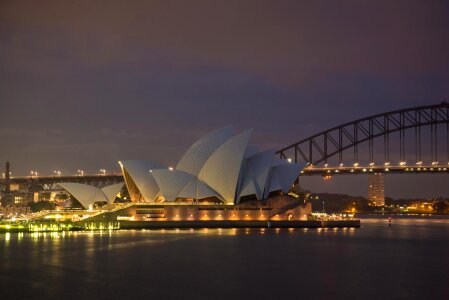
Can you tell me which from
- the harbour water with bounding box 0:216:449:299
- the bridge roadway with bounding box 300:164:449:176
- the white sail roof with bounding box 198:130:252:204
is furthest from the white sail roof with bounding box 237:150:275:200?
the harbour water with bounding box 0:216:449:299

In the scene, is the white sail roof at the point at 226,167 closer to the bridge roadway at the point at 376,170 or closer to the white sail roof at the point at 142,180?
the white sail roof at the point at 142,180

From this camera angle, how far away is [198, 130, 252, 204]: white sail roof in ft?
260

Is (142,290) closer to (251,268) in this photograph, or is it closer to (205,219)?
(251,268)

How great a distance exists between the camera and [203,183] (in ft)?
274

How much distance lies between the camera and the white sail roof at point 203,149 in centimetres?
8297

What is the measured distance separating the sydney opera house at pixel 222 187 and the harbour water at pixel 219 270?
87.3 feet

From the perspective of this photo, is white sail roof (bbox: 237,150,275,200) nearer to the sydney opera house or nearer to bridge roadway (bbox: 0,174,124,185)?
the sydney opera house

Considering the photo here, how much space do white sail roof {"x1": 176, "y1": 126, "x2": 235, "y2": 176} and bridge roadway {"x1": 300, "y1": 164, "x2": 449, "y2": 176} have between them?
23.2 metres

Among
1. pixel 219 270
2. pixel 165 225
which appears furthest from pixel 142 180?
pixel 219 270

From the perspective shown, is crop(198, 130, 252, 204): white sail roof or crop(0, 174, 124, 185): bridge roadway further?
crop(0, 174, 124, 185): bridge roadway

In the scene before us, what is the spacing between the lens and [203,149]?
83688 millimetres

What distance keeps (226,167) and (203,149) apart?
192 inches

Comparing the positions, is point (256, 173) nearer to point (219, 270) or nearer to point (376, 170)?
point (376, 170)

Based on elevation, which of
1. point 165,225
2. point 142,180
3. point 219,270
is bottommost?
point 165,225
